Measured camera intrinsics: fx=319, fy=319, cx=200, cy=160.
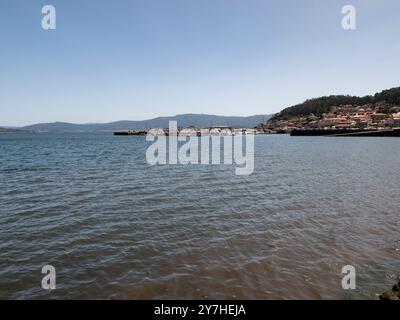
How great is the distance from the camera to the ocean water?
8.91 meters

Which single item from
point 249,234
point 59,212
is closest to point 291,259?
point 249,234

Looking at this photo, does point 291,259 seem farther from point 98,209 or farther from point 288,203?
point 98,209

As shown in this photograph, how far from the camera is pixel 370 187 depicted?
22703 millimetres

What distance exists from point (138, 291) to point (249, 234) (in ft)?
18.8

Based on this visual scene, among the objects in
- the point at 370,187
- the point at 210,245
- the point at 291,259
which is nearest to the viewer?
the point at 291,259

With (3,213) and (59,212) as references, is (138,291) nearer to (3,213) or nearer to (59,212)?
(59,212)

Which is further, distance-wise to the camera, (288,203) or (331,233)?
(288,203)

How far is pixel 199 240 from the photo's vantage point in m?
12.4

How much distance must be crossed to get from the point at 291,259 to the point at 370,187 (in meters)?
Result: 15.2

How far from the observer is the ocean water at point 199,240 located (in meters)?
8.91
